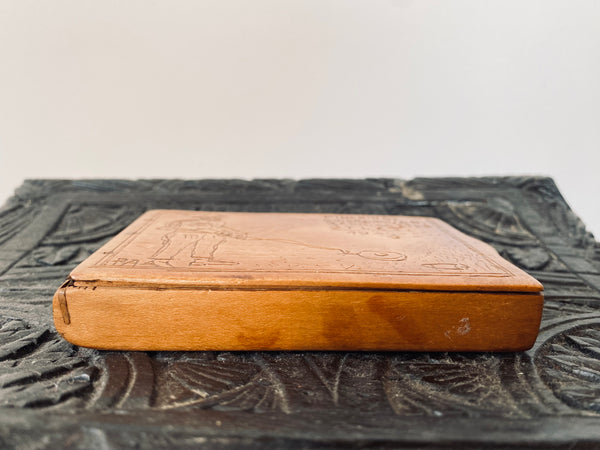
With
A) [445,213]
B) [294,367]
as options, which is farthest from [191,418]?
[445,213]

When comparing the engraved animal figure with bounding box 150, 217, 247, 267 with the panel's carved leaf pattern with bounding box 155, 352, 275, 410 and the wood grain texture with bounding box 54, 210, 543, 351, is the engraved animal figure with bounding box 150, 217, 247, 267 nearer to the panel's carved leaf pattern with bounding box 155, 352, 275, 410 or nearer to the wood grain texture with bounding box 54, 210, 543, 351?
the wood grain texture with bounding box 54, 210, 543, 351

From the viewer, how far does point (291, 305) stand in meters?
1.05

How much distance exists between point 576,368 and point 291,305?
0.64m

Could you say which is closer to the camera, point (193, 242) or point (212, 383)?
point (212, 383)

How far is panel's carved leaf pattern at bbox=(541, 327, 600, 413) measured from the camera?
97cm

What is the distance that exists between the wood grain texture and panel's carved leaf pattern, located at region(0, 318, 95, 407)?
67 mm

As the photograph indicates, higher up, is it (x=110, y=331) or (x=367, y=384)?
(x=110, y=331)

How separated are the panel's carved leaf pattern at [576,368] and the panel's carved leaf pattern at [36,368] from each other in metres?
0.95

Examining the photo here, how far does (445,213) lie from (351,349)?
3.32 feet

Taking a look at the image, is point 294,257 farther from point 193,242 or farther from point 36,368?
point 36,368

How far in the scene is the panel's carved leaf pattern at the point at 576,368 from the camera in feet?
3.20

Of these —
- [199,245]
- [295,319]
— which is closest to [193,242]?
[199,245]

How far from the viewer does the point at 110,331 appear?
1057mm

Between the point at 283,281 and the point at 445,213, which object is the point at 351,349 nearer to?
the point at 283,281
